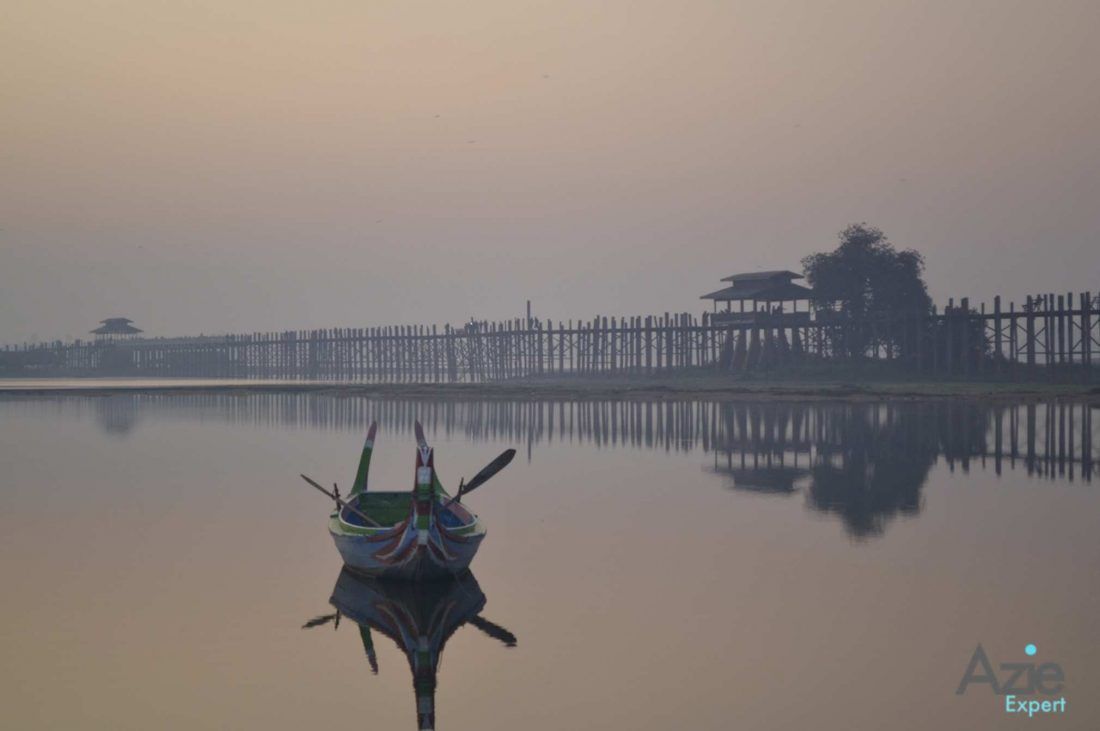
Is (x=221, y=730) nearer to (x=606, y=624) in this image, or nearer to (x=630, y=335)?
(x=606, y=624)

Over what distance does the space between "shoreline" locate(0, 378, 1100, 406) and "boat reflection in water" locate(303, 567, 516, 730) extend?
36250mm

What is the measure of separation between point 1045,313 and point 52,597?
47.8m

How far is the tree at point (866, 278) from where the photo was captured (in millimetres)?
66812

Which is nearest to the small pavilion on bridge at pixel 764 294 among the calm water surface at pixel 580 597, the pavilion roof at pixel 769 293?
the pavilion roof at pixel 769 293

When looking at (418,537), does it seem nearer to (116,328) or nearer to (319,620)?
(319,620)

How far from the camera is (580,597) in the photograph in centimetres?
1323

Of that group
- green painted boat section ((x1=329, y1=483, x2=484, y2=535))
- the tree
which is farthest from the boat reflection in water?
the tree

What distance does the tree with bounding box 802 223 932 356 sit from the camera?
219ft

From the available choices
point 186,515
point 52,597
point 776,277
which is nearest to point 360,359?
point 776,277

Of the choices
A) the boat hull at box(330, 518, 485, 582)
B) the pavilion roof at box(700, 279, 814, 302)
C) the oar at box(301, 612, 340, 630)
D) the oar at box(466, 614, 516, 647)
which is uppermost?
the pavilion roof at box(700, 279, 814, 302)

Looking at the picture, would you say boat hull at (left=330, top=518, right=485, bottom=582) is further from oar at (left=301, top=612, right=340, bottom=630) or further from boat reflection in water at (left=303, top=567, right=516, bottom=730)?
oar at (left=301, top=612, right=340, bottom=630)

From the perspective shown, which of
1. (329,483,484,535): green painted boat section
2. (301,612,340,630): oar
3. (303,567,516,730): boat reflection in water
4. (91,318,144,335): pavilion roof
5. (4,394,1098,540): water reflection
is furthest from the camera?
(91,318,144,335): pavilion roof

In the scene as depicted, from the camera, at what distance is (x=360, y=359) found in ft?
343

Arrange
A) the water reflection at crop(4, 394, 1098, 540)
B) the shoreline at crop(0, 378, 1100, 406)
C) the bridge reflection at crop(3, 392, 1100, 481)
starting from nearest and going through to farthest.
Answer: the water reflection at crop(4, 394, 1098, 540)
the bridge reflection at crop(3, 392, 1100, 481)
the shoreline at crop(0, 378, 1100, 406)
